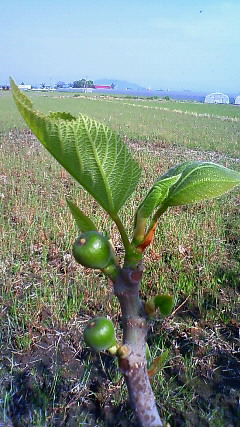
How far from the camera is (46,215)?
3.52 meters

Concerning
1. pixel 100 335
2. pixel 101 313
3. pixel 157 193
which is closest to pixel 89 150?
pixel 157 193

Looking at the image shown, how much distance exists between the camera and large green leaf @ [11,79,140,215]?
59 centimetres

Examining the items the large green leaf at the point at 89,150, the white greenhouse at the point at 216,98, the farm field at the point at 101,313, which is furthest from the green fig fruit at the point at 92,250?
the white greenhouse at the point at 216,98

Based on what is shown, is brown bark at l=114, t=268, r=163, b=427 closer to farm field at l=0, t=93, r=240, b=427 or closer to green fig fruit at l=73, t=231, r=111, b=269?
green fig fruit at l=73, t=231, r=111, b=269

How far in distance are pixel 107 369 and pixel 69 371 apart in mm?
151

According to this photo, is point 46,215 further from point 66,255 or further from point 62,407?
point 62,407

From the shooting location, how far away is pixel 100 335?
716 millimetres

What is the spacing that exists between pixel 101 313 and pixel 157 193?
1.53m

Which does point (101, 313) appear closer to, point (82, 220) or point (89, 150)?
point (82, 220)

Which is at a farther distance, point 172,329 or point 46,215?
point 46,215

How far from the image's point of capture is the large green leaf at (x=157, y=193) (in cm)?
64

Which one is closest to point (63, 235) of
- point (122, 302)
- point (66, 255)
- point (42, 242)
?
point (42, 242)

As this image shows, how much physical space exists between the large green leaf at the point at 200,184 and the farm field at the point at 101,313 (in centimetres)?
101

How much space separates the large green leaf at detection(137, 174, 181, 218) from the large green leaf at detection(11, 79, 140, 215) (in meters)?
0.03
